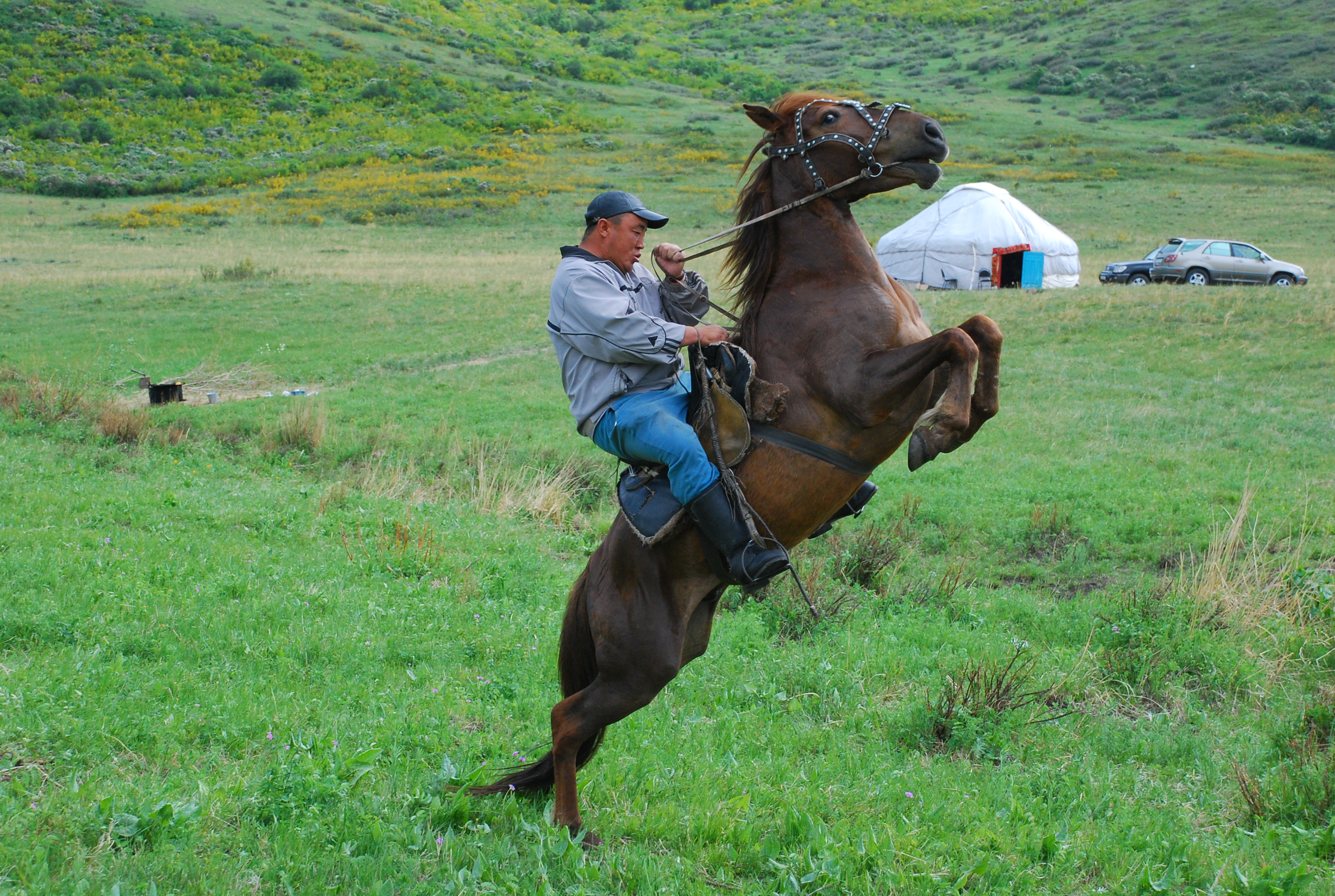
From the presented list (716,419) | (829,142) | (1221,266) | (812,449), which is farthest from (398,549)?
(1221,266)

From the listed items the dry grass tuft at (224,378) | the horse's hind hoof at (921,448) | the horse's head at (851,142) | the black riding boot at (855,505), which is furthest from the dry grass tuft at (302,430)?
the horse's hind hoof at (921,448)

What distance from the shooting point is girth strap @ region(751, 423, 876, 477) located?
3908mm

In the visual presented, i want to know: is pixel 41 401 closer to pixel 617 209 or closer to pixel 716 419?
pixel 617 209

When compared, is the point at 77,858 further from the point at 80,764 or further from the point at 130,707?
the point at 130,707

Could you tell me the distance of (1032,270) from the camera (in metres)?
29.1

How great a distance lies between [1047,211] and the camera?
45469 millimetres

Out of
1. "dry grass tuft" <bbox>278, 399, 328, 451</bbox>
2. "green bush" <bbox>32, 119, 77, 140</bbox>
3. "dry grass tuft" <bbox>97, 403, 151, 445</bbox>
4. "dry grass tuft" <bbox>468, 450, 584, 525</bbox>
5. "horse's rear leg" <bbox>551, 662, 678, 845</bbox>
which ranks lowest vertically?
"dry grass tuft" <bbox>468, 450, 584, 525</bbox>

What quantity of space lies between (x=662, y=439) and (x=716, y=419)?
25 cm

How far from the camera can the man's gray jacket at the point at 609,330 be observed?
385 cm

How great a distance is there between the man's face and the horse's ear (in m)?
0.73

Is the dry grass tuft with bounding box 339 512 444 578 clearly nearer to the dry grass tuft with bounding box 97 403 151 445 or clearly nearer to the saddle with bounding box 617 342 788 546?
the saddle with bounding box 617 342 788 546

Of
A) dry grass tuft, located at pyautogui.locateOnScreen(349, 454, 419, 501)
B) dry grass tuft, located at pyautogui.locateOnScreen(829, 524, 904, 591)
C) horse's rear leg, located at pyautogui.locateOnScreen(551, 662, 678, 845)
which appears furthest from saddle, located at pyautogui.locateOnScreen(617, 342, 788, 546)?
dry grass tuft, located at pyautogui.locateOnScreen(349, 454, 419, 501)

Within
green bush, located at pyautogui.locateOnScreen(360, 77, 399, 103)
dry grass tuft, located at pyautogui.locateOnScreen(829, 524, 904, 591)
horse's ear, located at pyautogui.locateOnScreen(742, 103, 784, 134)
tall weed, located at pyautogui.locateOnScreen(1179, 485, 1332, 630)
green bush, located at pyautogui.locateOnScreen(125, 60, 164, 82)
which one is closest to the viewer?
horse's ear, located at pyautogui.locateOnScreen(742, 103, 784, 134)

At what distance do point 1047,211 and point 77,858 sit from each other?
48.3m
